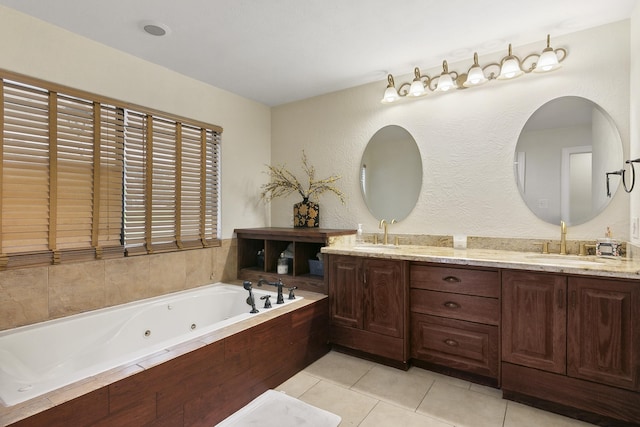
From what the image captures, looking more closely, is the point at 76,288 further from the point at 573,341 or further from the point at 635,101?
the point at 635,101

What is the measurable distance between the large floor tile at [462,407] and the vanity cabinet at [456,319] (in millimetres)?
152

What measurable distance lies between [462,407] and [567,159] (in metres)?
1.87

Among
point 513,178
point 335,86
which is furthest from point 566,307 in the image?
point 335,86

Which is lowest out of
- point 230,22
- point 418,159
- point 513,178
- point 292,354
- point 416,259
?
point 292,354

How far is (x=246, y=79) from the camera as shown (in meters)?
3.09

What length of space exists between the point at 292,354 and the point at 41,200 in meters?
1.94

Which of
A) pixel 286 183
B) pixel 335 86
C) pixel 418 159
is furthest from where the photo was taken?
pixel 286 183

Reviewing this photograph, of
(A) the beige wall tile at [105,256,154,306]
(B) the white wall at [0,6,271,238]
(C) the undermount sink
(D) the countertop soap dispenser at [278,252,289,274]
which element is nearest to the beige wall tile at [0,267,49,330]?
(A) the beige wall tile at [105,256,154,306]

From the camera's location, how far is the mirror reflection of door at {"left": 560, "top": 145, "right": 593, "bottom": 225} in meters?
2.33

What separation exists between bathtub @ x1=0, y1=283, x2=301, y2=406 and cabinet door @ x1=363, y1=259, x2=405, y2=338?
0.59 metres

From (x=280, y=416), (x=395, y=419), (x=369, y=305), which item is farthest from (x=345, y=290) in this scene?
(x=280, y=416)

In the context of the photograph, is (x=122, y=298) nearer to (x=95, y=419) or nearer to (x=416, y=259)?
(x=95, y=419)

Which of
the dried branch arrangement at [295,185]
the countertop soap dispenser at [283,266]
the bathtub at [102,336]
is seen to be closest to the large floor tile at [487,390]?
the bathtub at [102,336]

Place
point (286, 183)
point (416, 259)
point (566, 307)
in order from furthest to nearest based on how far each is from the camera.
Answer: point (286, 183) < point (416, 259) < point (566, 307)
